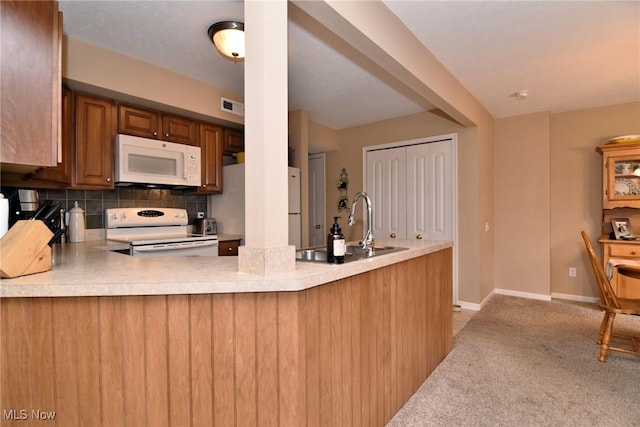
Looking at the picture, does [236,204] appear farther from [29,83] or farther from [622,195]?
[622,195]

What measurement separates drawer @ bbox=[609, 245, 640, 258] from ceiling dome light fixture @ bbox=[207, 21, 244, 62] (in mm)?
A: 4283

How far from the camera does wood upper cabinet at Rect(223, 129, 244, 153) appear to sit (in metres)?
3.58

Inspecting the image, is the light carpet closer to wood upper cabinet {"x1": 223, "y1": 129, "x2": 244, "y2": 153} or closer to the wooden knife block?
the wooden knife block

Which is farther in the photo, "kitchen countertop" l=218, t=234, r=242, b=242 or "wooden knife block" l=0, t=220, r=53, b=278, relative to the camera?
"kitchen countertop" l=218, t=234, r=242, b=242

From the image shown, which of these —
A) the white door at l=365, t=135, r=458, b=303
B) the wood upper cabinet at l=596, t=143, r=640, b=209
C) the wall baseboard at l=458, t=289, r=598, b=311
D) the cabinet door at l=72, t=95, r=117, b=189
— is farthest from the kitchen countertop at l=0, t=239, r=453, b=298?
the wood upper cabinet at l=596, t=143, r=640, b=209

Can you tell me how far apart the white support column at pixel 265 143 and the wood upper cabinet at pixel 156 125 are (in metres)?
2.06

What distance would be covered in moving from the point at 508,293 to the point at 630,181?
1.87 m

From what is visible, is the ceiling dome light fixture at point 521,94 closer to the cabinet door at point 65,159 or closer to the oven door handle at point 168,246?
the oven door handle at point 168,246

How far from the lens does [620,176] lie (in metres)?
3.64

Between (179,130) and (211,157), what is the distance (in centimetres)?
42

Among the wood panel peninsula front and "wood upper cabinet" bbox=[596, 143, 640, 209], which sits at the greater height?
"wood upper cabinet" bbox=[596, 143, 640, 209]

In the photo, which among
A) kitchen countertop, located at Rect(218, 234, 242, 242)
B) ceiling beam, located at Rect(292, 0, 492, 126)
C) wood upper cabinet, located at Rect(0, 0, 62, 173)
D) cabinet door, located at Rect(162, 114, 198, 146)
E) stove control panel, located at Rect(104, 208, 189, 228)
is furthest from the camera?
kitchen countertop, located at Rect(218, 234, 242, 242)

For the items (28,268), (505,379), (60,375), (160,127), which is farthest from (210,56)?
(505,379)

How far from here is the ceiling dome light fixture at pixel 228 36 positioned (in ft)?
6.84
